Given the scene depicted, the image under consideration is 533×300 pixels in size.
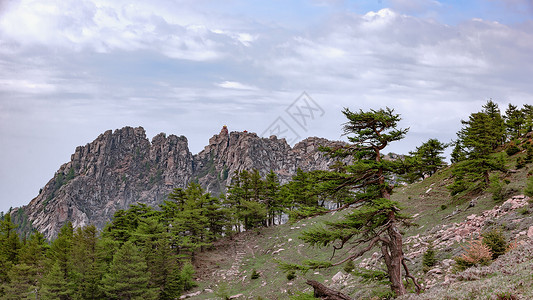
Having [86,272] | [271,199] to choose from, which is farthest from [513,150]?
[86,272]

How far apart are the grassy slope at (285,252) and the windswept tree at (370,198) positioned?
5.74 meters

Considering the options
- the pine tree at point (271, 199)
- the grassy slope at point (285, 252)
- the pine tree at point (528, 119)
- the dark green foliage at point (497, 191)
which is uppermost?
the pine tree at point (528, 119)

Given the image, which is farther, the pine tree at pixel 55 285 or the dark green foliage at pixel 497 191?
the pine tree at pixel 55 285

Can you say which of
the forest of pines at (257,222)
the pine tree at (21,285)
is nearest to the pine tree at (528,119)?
the forest of pines at (257,222)

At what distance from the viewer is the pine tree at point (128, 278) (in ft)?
125

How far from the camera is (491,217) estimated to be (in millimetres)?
23953

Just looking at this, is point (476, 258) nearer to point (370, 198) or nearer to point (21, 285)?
point (370, 198)

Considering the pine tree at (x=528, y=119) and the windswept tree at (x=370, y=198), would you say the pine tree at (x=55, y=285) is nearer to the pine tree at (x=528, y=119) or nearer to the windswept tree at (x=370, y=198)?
the windswept tree at (x=370, y=198)

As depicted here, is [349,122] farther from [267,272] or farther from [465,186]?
[267,272]

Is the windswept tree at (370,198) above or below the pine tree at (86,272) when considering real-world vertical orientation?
above

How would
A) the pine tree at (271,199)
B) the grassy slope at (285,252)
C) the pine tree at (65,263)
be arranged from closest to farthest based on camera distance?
the grassy slope at (285,252)
the pine tree at (65,263)
the pine tree at (271,199)

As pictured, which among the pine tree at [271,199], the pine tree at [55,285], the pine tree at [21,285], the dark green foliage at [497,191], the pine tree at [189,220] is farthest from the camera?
the pine tree at [271,199]

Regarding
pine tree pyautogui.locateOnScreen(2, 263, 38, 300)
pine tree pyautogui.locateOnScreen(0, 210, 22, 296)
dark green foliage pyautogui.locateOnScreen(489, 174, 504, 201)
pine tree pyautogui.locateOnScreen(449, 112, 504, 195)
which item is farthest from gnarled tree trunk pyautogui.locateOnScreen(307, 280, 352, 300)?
pine tree pyautogui.locateOnScreen(0, 210, 22, 296)

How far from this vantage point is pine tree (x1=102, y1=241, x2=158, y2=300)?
125 feet
